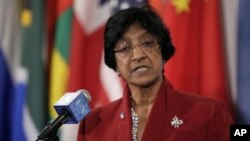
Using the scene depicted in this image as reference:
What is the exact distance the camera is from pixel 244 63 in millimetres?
1642

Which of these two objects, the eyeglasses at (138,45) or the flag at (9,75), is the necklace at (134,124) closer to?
the eyeglasses at (138,45)

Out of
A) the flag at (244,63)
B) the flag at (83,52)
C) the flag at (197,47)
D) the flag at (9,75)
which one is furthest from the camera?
the flag at (9,75)


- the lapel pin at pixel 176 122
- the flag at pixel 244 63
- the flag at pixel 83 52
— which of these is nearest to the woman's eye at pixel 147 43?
the lapel pin at pixel 176 122

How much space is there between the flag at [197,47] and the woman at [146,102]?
1.26 ft

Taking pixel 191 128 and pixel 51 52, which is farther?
pixel 51 52

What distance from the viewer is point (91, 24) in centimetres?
198

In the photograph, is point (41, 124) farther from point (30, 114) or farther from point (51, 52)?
point (51, 52)

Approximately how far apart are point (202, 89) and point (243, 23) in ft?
1.00

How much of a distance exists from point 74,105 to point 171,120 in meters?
0.31

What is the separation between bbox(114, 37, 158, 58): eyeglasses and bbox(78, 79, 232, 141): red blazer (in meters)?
0.12

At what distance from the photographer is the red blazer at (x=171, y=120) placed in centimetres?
120

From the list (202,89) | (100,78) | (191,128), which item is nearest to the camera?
(191,128)

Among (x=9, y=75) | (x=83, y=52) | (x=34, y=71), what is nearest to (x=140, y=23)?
(x=83, y=52)

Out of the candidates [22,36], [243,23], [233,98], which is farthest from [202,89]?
[22,36]
